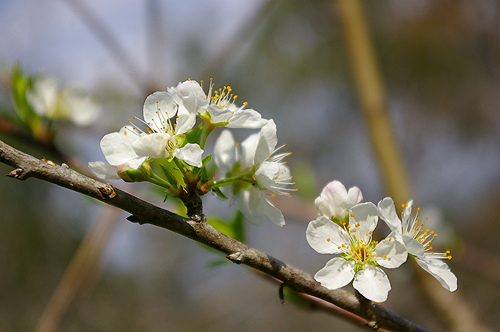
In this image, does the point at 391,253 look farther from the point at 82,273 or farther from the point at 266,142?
the point at 82,273

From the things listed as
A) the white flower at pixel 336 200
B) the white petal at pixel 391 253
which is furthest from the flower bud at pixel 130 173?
the white petal at pixel 391 253

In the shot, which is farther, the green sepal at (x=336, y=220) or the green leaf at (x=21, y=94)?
the green leaf at (x=21, y=94)


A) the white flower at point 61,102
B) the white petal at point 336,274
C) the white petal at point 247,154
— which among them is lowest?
the white petal at point 336,274

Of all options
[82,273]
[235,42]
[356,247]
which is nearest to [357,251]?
[356,247]

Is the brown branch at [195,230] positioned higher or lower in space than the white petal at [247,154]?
lower

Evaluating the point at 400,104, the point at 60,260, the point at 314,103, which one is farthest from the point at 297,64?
the point at 60,260

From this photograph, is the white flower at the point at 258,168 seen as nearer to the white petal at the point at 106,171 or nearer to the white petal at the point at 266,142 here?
the white petal at the point at 266,142
